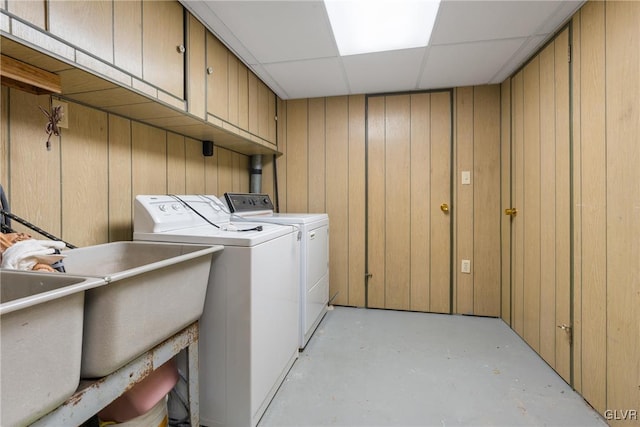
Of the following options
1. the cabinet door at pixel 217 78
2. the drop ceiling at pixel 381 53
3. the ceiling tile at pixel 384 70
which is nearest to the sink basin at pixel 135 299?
the cabinet door at pixel 217 78

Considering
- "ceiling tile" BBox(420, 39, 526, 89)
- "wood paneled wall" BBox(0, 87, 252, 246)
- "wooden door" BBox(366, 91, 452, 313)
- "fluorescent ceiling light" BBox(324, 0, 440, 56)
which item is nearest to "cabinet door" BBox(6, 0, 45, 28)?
"wood paneled wall" BBox(0, 87, 252, 246)

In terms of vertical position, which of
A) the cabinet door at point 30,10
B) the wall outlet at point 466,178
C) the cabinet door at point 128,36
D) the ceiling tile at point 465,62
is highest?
the ceiling tile at point 465,62

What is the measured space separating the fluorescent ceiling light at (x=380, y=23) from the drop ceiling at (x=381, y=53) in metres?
0.05

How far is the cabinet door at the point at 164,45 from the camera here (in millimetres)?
1276

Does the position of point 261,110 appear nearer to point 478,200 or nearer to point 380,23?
point 380,23

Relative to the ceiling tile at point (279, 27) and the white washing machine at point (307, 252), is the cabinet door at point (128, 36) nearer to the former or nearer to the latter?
the ceiling tile at point (279, 27)

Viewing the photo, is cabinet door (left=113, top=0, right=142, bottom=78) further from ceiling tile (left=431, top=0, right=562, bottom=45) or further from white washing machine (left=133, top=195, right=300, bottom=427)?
ceiling tile (left=431, top=0, right=562, bottom=45)

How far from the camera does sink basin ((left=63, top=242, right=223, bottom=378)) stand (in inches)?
30.4

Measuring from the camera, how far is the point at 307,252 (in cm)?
203

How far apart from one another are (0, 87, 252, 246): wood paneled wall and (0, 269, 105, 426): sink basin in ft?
1.97

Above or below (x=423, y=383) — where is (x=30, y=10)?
above

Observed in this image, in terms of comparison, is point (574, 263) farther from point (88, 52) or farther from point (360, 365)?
point (88, 52)

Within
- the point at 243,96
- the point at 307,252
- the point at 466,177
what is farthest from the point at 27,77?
the point at 466,177

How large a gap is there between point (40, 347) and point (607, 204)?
203cm
